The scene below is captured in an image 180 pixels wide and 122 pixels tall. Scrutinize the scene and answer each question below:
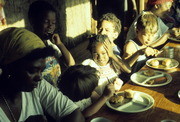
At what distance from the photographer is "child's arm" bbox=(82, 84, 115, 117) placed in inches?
69.9

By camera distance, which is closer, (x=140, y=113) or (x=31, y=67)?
(x=31, y=67)

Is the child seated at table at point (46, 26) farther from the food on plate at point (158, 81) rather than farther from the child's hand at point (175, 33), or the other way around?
the child's hand at point (175, 33)

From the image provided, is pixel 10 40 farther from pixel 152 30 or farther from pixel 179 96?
pixel 152 30

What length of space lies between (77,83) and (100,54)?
731 millimetres

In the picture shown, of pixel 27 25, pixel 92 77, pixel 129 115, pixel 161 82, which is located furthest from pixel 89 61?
pixel 27 25

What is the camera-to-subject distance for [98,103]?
1823mm

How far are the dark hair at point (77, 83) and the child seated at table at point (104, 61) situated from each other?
0.58 m

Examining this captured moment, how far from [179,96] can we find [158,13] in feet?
7.95

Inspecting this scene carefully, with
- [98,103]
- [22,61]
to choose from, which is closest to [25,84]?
[22,61]

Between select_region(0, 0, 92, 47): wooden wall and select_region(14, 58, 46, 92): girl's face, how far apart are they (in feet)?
5.96

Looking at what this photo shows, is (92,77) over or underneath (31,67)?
underneath

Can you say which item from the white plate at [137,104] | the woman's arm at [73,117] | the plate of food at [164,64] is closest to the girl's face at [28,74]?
the woman's arm at [73,117]

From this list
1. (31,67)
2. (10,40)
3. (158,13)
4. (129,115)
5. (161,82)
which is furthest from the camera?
(158,13)

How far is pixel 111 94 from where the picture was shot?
188 cm
